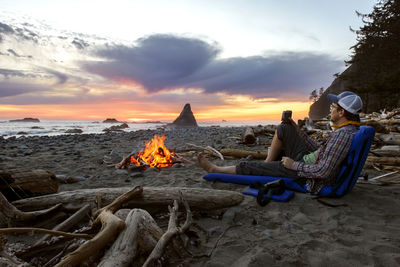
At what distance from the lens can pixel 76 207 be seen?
3393mm

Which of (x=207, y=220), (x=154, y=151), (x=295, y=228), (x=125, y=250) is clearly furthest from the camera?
(x=154, y=151)

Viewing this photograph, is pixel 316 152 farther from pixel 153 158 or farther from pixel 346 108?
pixel 153 158

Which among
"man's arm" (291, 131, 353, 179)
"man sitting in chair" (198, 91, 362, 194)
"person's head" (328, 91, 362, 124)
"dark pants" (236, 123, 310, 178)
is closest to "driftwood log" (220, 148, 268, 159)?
"man sitting in chair" (198, 91, 362, 194)

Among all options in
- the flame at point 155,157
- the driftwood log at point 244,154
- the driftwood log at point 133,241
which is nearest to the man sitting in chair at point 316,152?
the flame at point 155,157

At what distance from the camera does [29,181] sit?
3.63m

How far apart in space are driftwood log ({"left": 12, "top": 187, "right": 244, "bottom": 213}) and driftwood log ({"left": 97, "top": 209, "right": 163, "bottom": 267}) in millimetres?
819

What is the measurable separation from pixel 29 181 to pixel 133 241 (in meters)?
2.52

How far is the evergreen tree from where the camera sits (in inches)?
870

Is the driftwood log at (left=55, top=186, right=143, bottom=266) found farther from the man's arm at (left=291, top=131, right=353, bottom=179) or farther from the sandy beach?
the man's arm at (left=291, top=131, right=353, bottom=179)

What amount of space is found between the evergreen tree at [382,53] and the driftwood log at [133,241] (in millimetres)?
25749

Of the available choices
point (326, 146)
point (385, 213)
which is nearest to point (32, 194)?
point (326, 146)

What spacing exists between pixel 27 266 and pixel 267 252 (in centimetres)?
232

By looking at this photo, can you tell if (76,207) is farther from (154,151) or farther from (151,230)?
(154,151)

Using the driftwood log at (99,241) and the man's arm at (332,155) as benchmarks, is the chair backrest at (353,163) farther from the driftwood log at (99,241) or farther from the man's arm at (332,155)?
the driftwood log at (99,241)
